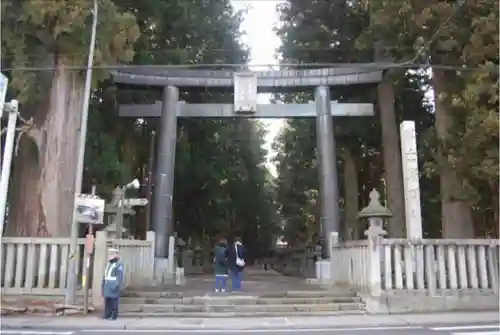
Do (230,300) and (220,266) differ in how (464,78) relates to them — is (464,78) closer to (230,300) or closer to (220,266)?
(220,266)

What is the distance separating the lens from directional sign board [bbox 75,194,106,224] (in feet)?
40.7

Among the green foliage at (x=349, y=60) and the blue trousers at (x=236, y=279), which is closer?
the blue trousers at (x=236, y=279)

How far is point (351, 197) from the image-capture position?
26938mm

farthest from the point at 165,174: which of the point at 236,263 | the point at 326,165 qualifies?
the point at 326,165

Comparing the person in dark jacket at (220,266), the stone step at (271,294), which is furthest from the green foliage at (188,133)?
the stone step at (271,294)

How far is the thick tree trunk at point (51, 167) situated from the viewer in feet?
47.4

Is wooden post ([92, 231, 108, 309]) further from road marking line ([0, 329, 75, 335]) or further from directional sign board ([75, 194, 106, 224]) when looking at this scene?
road marking line ([0, 329, 75, 335])

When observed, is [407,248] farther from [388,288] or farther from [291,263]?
[291,263]

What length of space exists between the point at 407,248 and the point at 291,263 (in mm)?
19547

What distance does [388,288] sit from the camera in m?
12.6

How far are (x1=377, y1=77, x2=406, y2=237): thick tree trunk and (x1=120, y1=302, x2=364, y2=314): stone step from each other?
353 inches

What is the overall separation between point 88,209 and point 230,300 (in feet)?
13.0

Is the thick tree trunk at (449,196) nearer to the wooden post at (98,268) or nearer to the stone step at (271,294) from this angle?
the stone step at (271,294)

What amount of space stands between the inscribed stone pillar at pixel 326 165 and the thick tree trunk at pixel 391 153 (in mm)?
2556
